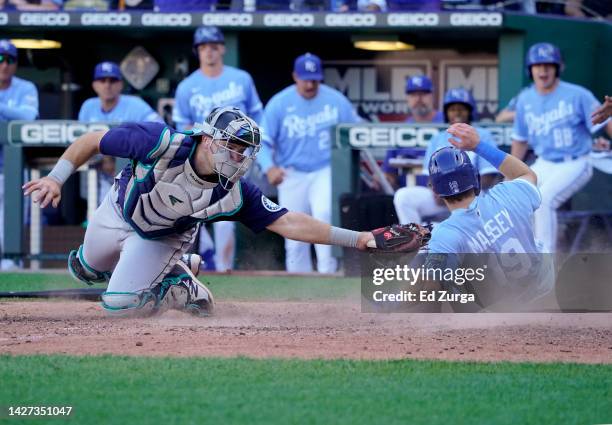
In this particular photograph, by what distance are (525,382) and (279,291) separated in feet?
14.5

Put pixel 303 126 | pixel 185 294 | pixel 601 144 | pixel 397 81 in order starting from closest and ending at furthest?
pixel 185 294, pixel 601 144, pixel 303 126, pixel 397 81

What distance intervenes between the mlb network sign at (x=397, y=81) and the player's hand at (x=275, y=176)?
9.43 feet

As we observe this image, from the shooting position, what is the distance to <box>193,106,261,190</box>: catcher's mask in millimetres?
6316

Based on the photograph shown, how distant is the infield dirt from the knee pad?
8cm

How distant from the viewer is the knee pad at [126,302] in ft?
23.7

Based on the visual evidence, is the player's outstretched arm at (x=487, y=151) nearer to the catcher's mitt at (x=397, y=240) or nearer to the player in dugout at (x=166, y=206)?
the catcher's mitt at (x=397, y=240)

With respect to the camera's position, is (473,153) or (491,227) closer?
(491,227)

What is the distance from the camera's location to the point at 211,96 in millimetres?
11359

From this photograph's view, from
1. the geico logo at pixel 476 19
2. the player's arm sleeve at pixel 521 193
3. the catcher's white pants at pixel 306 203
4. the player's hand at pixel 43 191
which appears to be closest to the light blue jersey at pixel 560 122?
the geico logo at pixel 476 19

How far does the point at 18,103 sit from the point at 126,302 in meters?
5.10

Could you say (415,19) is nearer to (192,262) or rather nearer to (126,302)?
(192,262)

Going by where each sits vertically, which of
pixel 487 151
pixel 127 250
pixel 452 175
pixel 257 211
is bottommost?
pixel 127 250

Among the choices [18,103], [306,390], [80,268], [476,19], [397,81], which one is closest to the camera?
[306,390]

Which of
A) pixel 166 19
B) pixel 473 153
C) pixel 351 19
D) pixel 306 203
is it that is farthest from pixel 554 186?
pixel 166 19
